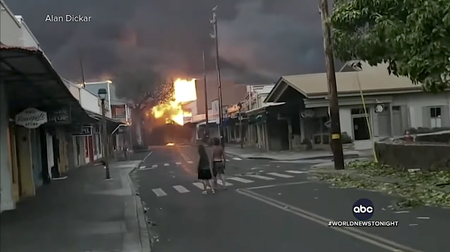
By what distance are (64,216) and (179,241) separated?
3.91m

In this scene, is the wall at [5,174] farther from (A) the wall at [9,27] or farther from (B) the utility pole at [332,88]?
(B) the utility pole at [332,88]

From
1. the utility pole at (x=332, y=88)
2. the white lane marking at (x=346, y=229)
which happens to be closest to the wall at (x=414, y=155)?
the utility pole at (x=332, y=88)

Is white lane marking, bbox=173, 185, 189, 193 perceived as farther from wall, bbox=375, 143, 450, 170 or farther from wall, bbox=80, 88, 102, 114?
wall, bbox=80, 88, 102, 114

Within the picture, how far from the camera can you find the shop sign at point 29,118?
14693 millimetres

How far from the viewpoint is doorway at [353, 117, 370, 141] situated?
130 ft

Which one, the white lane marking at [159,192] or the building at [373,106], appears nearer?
the white lane marking at [159,192]

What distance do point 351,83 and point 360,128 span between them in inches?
130

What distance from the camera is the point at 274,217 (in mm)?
11586

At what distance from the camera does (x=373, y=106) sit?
129ft

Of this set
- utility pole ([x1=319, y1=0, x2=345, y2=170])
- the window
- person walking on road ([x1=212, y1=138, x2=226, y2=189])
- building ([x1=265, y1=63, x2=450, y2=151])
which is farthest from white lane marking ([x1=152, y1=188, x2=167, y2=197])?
the window

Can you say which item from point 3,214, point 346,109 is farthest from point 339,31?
point 346,109

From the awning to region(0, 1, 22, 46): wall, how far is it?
3.28 ft

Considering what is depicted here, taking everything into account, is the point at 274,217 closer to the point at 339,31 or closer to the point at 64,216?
the point at 64,216

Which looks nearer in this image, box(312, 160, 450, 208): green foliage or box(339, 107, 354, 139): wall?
box(312, 160, 450, 208): green foliage
